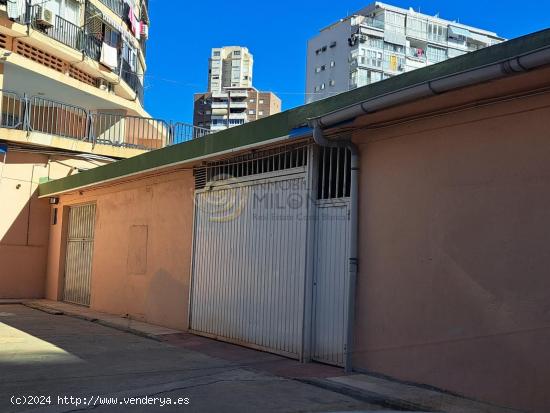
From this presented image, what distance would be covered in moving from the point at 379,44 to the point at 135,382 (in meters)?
91.7

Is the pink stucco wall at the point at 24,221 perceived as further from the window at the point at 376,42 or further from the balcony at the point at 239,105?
the balcony at the point at 239,105

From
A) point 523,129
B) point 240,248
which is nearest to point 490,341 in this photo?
point 523,129

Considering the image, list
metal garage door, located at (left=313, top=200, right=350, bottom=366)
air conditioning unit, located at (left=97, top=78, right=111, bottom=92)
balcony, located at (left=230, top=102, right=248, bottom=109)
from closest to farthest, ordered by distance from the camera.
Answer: metal garage door, located at (left=313, top=200, right=350, bottom=366)
air conditioning unit, located at (left=97, top=78, right=111, bottom=92)
balcony, located at (left=230, top=102, right=248, bottom=109)

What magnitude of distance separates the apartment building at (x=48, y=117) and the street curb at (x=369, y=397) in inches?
533

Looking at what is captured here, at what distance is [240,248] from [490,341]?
4.83 metres

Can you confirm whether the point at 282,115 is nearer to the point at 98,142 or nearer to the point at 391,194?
the point at 391,194

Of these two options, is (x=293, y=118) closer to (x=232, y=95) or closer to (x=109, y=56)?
(x=109, y=56)

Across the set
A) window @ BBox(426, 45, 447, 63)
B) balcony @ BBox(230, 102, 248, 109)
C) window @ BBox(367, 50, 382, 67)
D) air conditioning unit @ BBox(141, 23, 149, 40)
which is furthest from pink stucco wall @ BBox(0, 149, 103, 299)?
balcony @ BBox(230, 102, 248, 109)

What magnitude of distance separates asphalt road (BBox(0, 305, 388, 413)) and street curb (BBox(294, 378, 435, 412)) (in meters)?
0.11

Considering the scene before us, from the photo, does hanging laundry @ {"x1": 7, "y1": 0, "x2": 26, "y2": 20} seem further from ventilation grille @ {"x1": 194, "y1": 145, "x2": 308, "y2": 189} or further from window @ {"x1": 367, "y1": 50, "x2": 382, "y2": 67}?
window @ {"x1": 367, "y1": 50, "x2": 382, "y2": 67}

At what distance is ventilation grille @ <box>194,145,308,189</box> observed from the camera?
856cm

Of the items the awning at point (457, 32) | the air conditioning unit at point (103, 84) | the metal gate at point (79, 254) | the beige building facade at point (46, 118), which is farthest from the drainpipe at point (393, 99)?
the awning at point (457, 32)

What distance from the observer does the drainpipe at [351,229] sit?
717 centimetres

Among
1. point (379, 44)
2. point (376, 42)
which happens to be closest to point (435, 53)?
point (379, 44)
